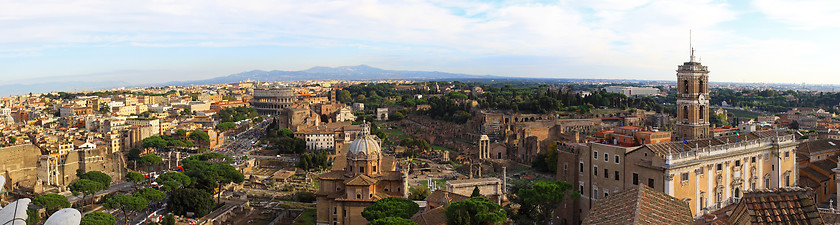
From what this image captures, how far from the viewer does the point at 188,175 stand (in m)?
39.3

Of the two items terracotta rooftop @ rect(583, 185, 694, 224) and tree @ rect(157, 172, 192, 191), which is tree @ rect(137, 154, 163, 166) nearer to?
tree @ rect(157, 172, 192, 191)

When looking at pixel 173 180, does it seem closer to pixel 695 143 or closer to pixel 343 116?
pixel 695 143

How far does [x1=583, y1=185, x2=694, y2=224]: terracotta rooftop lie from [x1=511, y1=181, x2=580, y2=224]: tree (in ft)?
53.5

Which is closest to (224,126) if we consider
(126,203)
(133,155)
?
(133,155)

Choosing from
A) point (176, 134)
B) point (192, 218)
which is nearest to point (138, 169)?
point (176, 134)

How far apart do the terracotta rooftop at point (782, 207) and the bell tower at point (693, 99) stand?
2535cm

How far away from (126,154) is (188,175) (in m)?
18.8

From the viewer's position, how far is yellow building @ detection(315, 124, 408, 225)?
26.8 meters

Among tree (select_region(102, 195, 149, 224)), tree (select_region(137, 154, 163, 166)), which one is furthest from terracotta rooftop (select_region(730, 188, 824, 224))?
tree (select_region(137, 154, 163, 166))

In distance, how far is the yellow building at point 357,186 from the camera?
26.8 meters

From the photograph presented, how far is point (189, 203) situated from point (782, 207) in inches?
1233

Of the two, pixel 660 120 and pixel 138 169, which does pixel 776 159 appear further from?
pixel 138 169

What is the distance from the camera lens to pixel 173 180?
35.7 m

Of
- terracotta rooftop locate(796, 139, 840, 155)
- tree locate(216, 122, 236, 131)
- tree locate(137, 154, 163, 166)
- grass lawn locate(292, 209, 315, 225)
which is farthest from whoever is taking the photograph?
tree locate(216, 122, 236, 131)
